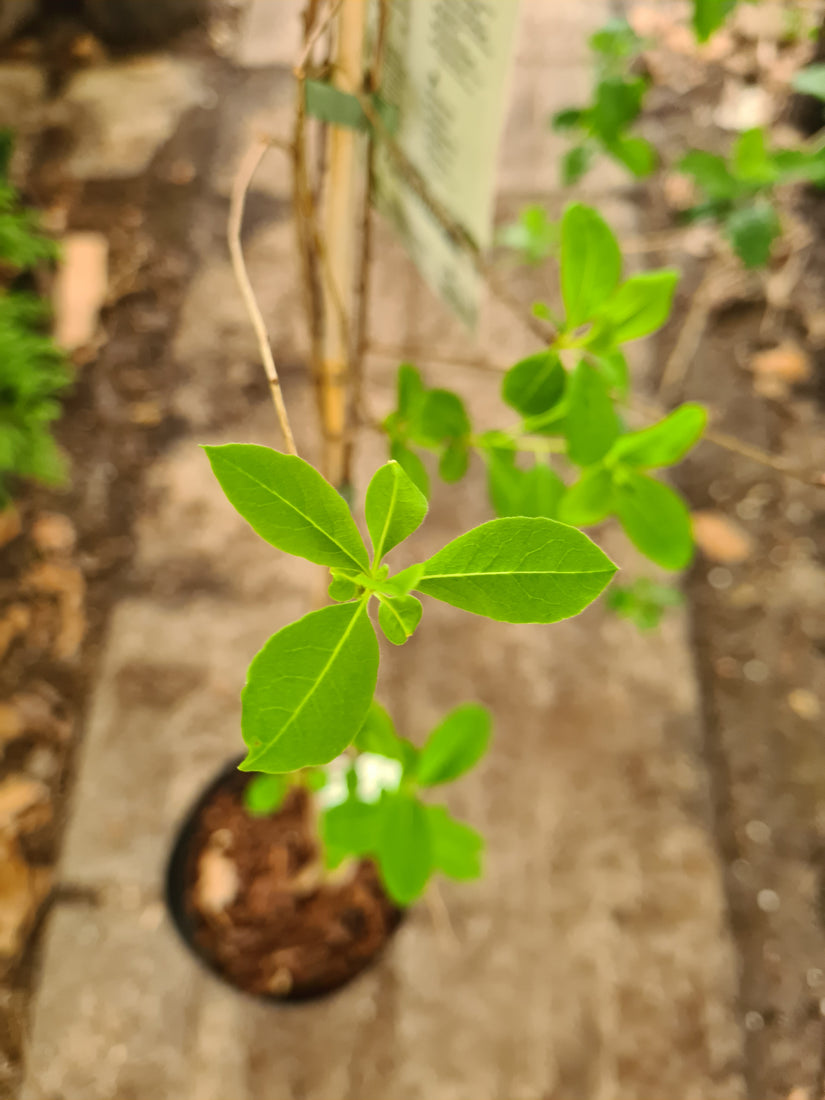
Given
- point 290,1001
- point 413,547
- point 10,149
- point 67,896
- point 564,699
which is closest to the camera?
point 290,1001

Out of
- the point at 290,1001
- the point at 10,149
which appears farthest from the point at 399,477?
the point at 10,149

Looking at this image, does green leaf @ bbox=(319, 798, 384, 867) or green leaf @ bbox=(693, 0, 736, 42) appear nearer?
green leaf @ bbox=(693, 0, 736, 42)

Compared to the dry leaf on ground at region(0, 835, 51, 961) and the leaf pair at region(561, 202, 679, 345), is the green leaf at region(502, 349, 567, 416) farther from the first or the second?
the dry leaf on ground at region(0, 835, 51, 961)

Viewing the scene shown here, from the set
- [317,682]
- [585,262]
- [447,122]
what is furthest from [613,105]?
[317,682]

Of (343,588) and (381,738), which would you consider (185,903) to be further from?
(343,588)

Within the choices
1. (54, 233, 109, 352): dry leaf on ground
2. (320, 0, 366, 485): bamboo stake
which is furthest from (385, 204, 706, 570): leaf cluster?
(54, 233, 109, 352): dry leaf on ground

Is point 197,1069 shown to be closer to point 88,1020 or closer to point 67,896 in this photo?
point 88,1020
